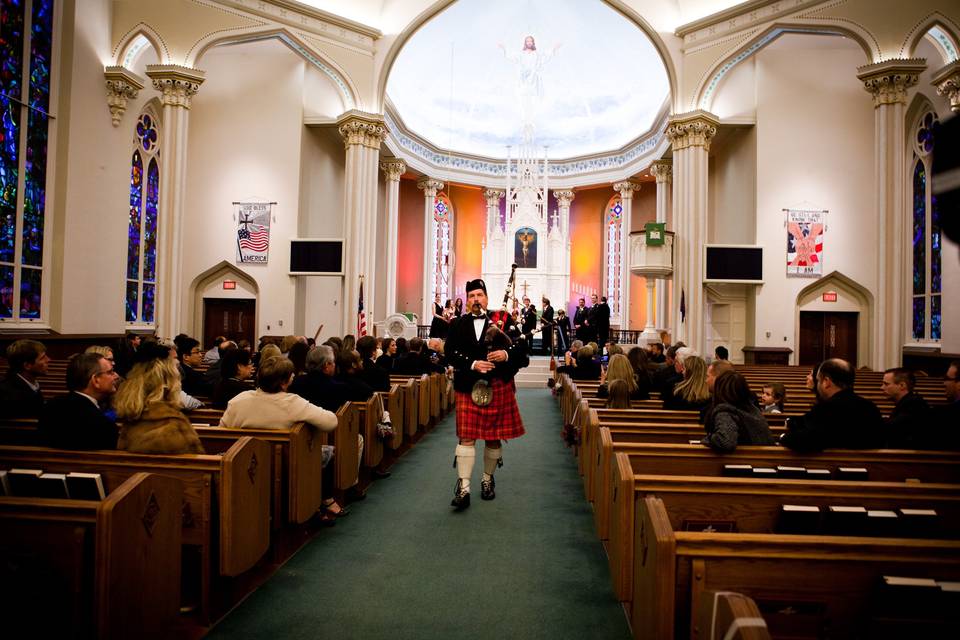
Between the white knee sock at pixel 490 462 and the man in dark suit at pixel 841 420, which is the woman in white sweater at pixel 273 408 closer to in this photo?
the white knee sock at pixel 490 462

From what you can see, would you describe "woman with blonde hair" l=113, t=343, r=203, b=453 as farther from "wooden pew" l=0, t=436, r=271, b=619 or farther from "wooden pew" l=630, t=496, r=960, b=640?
"wooden pew" l=630, t=496, r=960, b=640

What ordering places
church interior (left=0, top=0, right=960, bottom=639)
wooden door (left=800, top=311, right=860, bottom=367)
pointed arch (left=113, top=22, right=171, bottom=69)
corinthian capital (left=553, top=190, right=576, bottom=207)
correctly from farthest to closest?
corinthian capital (left=553, top=190, right=576, bottom=207) → wooden door (left=800, top=311, right=860, bottom=367) → pointed arch (left=113, top=22, right=171, bottom=69) → church interior (left=0, top=0, right=960, bottom=639)

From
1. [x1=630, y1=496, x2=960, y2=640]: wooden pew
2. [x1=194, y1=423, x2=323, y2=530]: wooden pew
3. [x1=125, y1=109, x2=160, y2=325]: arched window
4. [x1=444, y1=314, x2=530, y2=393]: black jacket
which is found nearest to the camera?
[x1=630, y1=496, x2=960, y2=640]: wooden pew

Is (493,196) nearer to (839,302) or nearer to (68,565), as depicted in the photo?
(839,302)

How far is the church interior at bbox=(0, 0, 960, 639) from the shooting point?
2381mm

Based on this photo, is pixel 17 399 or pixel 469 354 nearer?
pixel 17 399

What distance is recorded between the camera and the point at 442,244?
23.4 metres

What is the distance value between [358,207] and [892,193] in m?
11.4

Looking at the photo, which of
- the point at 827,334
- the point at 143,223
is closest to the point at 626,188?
the point at 827,334

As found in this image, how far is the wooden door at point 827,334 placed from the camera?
1416cm

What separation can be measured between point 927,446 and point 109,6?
48.9 ft

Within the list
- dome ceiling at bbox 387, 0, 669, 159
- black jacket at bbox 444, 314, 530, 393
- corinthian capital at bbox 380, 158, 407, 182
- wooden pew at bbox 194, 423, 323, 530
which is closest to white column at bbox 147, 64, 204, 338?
corinthian capital at bbox 380, 158, 407, 182

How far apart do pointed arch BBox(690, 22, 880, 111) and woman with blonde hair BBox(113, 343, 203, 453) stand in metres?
14.0

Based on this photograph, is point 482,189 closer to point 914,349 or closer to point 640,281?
point 640,281
